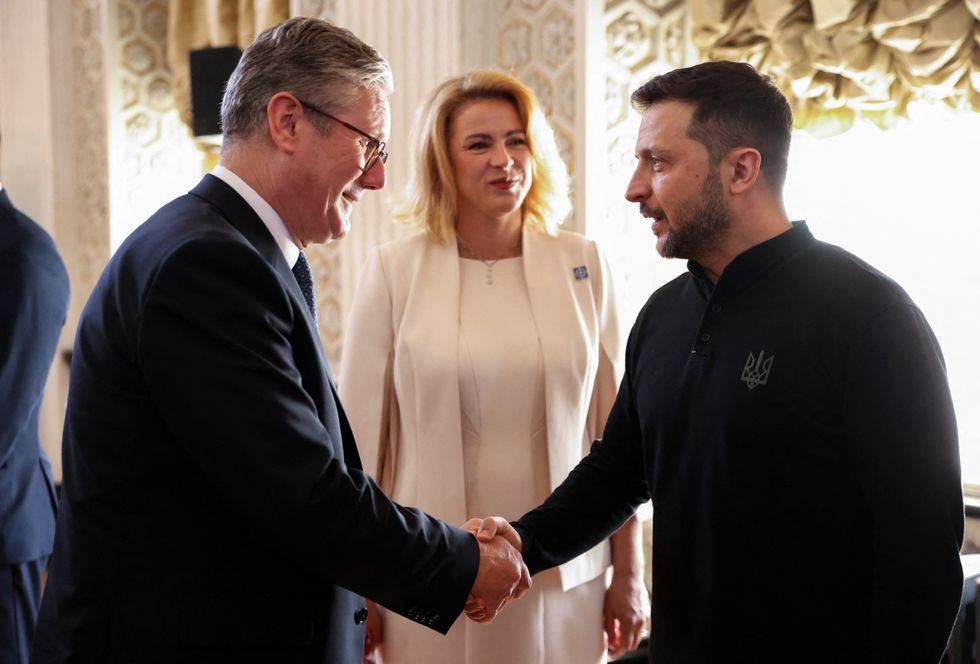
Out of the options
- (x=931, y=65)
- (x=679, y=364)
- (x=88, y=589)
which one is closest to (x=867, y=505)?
(x=679, y=364)

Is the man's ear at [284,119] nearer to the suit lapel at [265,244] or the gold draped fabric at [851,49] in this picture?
the suit lapel at [265,244]

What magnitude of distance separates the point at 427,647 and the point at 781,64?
7.10 ft

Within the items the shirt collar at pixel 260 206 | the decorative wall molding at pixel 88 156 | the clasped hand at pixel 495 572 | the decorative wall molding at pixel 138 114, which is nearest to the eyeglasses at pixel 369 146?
the shirt collar at pixel 260 206

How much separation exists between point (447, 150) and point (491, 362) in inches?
24.5

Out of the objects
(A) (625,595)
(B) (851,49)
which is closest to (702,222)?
(A) (625,595)

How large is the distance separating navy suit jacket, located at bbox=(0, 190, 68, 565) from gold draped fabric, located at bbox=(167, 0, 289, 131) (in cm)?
243

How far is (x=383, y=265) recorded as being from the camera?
112 inches

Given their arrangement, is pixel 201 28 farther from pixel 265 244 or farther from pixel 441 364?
pixel 265 244

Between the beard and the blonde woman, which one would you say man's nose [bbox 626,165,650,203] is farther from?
the blonde woman

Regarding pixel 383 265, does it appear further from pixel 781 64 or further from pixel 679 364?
pixel 781 64

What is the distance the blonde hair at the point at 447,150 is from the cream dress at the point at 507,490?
33 centimetres

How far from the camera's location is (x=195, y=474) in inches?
68.8

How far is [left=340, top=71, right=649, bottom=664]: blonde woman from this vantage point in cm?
271

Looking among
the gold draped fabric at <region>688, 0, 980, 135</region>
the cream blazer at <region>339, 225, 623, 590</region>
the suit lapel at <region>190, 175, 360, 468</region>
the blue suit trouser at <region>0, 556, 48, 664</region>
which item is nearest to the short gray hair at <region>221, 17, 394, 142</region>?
the suit lapel at <region>190, 175, 360, 468</region>
